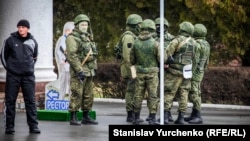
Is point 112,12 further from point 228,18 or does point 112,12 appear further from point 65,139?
point 65,139

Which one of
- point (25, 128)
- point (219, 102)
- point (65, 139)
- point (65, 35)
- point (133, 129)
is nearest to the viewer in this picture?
point (133, 129)

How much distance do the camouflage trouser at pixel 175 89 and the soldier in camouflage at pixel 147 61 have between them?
0.45 meters

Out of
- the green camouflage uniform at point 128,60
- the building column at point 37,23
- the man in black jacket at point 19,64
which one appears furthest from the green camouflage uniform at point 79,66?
the building column at point 37,23

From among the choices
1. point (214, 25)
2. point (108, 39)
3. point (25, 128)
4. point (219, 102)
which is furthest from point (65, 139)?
point (108, 39)

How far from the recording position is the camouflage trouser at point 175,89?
18.6 m

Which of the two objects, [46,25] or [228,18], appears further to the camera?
[228,18]

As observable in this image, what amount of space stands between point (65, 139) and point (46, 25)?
6108mm

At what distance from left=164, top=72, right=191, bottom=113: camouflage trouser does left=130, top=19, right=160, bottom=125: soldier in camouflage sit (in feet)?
1.48

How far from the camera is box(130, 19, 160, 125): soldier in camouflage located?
18062mm

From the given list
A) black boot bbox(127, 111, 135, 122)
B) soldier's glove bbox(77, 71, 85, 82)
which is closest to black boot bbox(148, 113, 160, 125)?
black boot bbox(127, 111, 135, 122)

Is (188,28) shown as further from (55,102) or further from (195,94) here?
(55,102)

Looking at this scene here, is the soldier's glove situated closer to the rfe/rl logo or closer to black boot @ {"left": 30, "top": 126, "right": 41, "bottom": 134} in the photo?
the rfe/rl logo

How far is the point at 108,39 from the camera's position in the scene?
2922 cm

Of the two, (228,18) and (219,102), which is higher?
(228,18)
